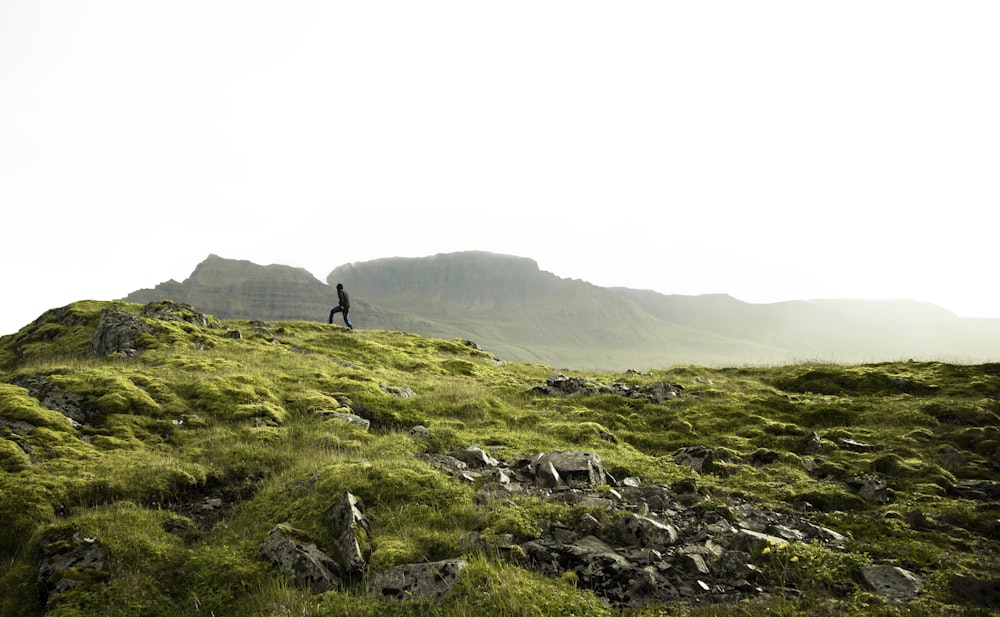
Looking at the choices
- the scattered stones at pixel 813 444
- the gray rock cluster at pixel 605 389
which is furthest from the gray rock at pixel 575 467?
the gray rock cluster at pixel 605 389

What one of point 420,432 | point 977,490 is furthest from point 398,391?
point 977,490

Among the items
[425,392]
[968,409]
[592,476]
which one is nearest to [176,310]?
[425,392]

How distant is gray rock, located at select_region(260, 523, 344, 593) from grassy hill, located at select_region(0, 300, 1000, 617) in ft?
0.51

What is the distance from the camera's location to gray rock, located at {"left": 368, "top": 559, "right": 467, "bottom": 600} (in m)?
7.59

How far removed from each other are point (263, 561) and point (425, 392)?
14.9 m

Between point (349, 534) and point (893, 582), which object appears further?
point (349, 534)

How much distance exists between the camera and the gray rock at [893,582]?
7125 mm

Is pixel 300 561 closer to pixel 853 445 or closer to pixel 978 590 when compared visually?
pixel 978 590

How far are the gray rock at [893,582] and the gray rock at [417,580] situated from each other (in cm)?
658

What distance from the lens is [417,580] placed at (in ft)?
25.8

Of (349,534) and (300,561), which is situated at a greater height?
(349,534)

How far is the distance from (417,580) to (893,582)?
769 cm

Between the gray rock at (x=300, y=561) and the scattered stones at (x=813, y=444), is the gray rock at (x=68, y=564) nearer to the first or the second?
the gray rock at (x=300, y=561)

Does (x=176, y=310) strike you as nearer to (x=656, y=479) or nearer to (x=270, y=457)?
(x=270, y=457)
